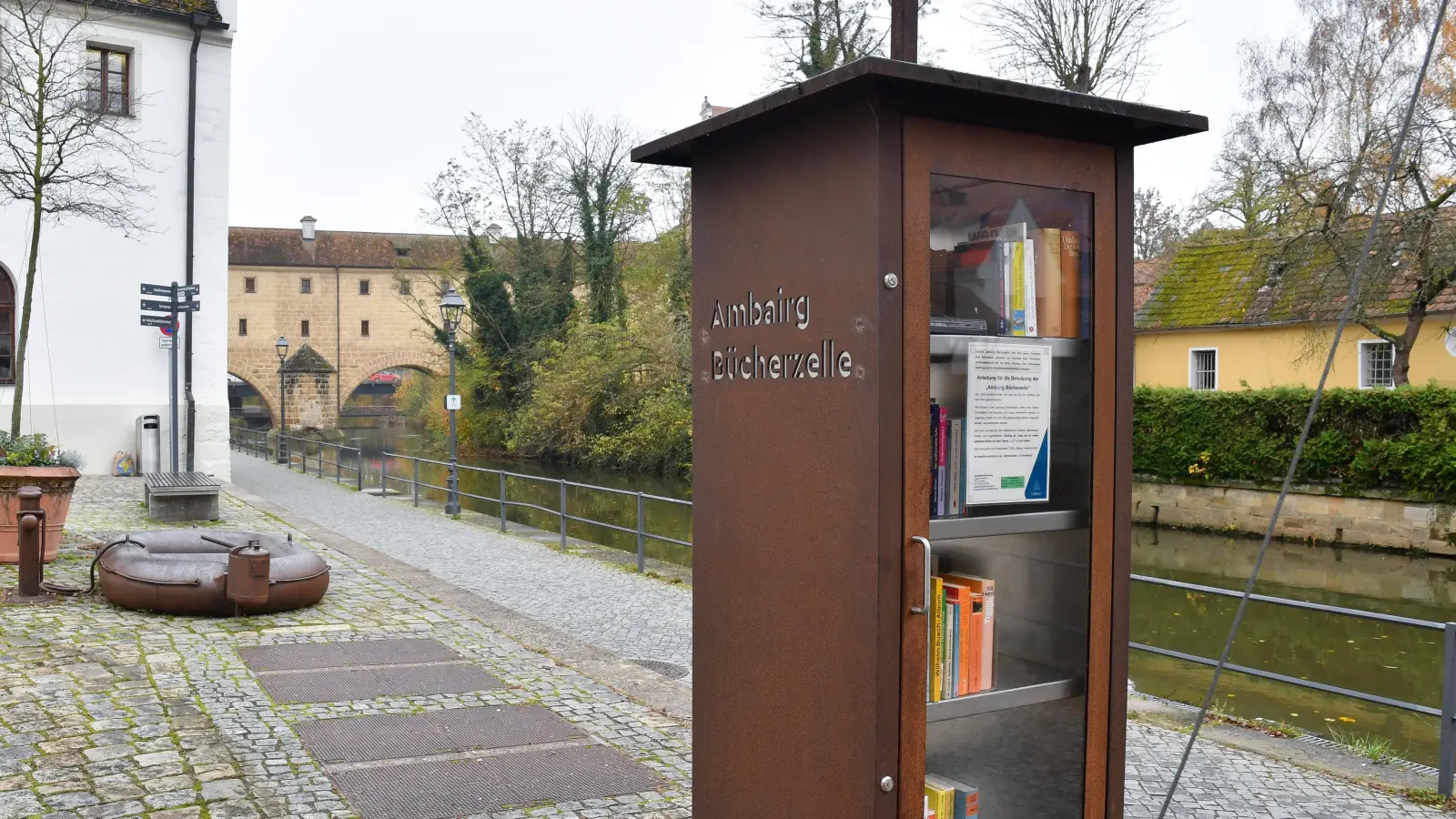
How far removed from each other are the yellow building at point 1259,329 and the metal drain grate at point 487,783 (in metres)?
20.8

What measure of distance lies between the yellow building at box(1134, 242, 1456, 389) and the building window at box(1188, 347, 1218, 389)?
0.08 feet

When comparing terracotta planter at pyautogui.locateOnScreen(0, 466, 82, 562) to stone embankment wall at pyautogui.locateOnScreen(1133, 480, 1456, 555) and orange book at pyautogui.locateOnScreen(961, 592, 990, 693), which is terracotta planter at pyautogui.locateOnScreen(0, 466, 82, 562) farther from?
stone embankment wall at pyautogui.locateOnScreen(1133, 480, 1456, 555)

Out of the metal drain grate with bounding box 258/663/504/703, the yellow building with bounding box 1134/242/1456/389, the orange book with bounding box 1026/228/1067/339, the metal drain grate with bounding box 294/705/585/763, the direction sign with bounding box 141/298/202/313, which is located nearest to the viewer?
the orange book with bounding box 1026/228/1067/339

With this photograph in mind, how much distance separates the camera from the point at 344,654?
758cm

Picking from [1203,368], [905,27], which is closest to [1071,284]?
[905,27]

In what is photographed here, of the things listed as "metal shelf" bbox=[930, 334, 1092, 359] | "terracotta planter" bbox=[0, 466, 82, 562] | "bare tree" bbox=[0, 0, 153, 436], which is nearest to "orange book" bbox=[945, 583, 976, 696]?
"metal shelf" bbox=[930, 334, 1092, 359]

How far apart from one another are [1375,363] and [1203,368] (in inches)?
169

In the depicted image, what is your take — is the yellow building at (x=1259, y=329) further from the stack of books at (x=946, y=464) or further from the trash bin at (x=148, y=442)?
the stack of books at (x=946, y=464)

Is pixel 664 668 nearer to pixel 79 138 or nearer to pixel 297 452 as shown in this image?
pixel 79 138

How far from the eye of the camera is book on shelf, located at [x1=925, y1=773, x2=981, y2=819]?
3.08 metres

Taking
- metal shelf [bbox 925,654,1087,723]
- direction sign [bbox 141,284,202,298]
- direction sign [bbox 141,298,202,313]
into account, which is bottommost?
metal shelf [bbox 925,654,1087,723]

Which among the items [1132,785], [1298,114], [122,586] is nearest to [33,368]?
[122,586]

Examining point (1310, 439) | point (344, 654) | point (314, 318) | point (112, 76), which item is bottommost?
point (344, 654)

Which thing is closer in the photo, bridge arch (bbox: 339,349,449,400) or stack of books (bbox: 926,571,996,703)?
stack of books (bbox: 926,571,996,703)
